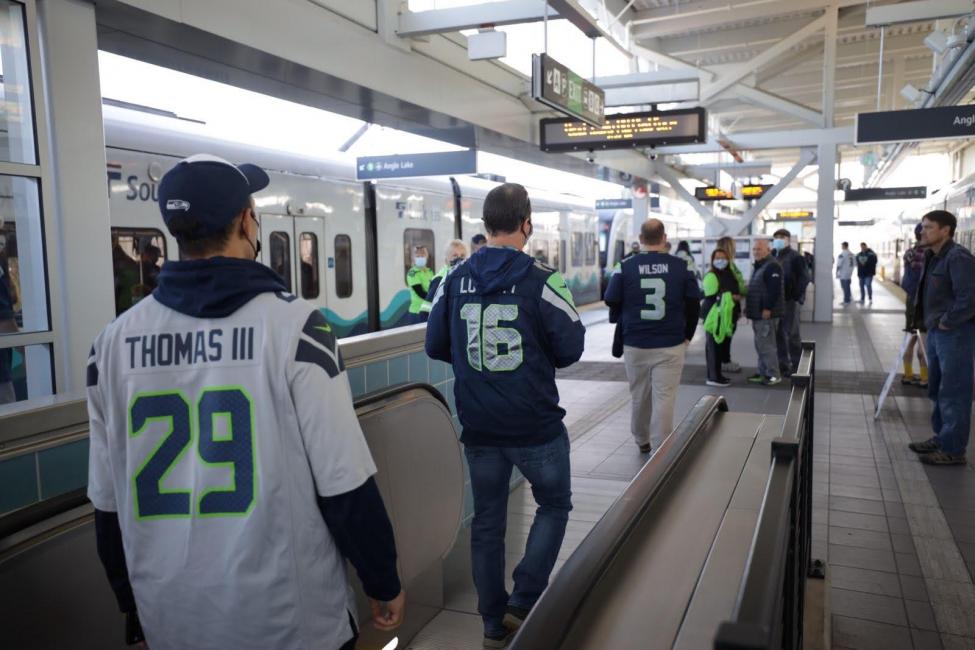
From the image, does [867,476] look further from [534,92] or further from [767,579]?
[767,579]

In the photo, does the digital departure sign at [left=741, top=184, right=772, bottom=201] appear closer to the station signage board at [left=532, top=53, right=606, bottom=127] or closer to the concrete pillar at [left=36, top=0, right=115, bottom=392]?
the station signage board at [left=532, top=53, right=606, bottom=127]

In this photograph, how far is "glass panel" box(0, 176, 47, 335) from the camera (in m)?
4.44

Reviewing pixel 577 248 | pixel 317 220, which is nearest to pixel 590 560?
pixel 317 220

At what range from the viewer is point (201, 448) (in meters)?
1.62

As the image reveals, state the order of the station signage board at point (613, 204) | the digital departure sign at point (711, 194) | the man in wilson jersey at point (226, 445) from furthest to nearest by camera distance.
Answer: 1. the station signage board at point (613, 204)
2. the digital departure sign at point (711, 194)
3. the man in wilson jersey at point (226, 445)

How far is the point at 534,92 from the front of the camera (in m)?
7.50

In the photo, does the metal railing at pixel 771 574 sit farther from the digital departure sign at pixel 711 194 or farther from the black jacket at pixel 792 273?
the digital departure sign at pixel 711 194

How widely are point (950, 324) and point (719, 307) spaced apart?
11.7 ft

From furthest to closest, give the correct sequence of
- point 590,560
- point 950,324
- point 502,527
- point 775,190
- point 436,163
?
1. point 775,190
2. point 436,163
3. point 950,324
4. point 502,527
5. point 590,560

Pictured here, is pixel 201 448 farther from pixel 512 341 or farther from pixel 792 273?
pixel 792 273

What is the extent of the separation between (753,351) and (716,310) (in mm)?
3704

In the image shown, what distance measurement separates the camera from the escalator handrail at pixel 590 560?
4.16ft

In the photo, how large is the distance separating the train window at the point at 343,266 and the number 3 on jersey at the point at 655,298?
4.57 m

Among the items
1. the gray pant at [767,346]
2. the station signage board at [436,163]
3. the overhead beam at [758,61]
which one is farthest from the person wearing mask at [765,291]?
the overhead beam at [758,61]
